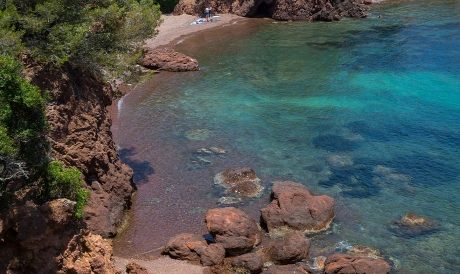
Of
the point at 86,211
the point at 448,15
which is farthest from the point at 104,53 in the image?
the point at 448,15

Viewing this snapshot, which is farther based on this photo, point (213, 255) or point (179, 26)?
A: point (179, 26)

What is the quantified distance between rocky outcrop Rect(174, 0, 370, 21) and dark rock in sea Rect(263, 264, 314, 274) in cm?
5119

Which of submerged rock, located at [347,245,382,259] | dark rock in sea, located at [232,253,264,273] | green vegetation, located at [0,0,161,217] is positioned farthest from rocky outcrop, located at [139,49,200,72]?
dark rock in sea, located at [232,253,264,273]

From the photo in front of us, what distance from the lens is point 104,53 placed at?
90.2 feet

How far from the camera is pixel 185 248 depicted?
24500 millimetres

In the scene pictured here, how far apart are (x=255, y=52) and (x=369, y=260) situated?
122 ft

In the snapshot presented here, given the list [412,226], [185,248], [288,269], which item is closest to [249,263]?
[288,269]

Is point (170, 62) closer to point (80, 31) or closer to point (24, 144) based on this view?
point (80, 31)

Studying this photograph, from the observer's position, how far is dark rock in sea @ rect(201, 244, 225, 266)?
23.8 m

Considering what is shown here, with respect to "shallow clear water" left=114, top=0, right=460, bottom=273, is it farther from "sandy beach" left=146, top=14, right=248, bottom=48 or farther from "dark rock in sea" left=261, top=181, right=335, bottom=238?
"sandy beach" left=146, top=14, right=248, bottom=48

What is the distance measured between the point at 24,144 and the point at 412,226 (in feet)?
62.6

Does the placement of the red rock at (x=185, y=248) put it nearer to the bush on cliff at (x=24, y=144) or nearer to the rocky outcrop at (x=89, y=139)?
the rocky outcrop at (x=89, y=139)

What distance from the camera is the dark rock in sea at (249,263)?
23.2 meters

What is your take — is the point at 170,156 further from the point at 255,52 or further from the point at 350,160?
the point at 255,52
